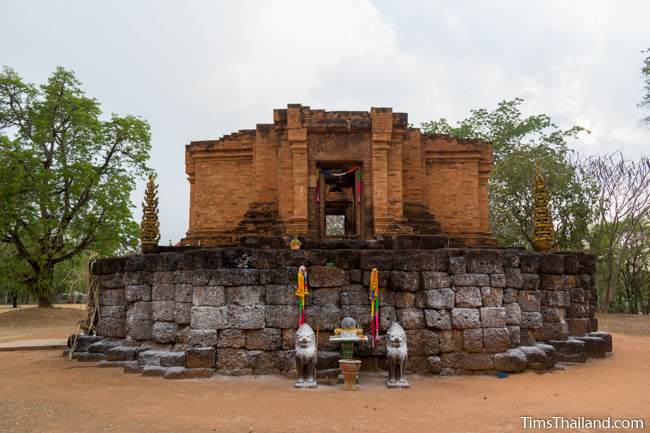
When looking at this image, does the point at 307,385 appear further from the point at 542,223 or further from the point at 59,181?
the point at 59,181

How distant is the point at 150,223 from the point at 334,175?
5.63 m

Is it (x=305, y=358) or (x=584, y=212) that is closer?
(x=305, y=358)

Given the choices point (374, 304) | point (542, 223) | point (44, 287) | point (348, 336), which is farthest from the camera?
point (44, 287)

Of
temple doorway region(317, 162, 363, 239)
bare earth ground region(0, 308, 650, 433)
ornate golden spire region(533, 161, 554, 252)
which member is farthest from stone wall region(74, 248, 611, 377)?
temple doorway region(317, 162, 363, 239)

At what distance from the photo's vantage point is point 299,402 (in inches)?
254

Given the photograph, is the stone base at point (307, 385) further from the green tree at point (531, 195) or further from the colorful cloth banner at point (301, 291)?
the green tree at point (531, 195)

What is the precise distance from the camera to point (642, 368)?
9211 millimetres

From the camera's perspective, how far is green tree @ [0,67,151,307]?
20.2 meters

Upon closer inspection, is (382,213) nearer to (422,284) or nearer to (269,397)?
(422,284)

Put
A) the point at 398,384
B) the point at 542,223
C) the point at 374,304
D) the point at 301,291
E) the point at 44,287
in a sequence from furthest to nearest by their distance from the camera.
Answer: the point at 44,287 → the point at 542,223 → the point at 374,304 → the point at 301,291 → the point at 398,384

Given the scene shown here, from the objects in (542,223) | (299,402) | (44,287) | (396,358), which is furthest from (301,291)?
(44,287)

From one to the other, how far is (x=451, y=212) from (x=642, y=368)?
6.77m

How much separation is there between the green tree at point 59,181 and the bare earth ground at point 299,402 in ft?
43.0

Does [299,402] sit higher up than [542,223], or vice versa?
[542,223]
